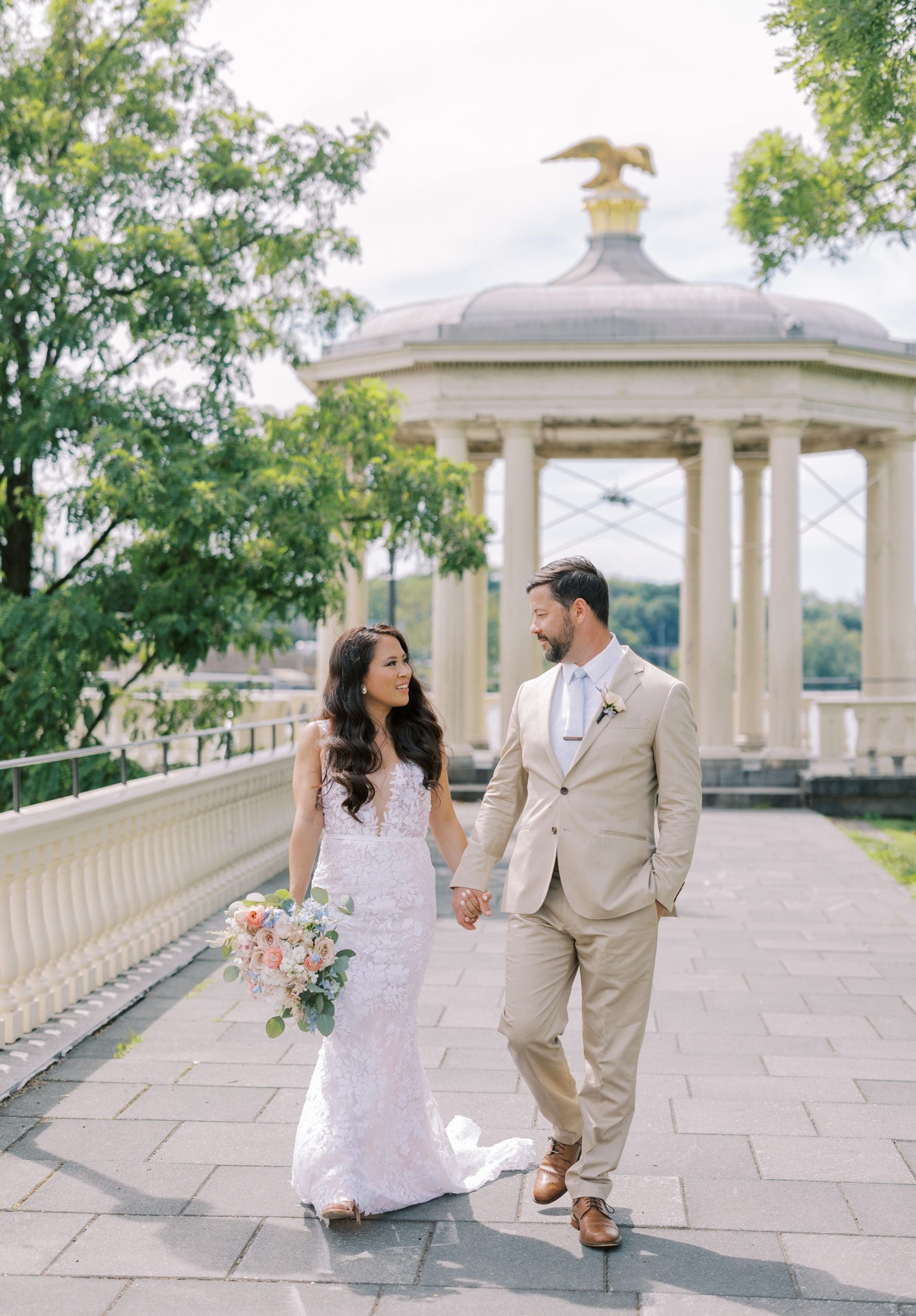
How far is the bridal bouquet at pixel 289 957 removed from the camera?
460cm

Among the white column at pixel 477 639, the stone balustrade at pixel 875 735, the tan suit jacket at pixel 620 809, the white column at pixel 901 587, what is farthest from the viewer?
the white column at pixel 477 639

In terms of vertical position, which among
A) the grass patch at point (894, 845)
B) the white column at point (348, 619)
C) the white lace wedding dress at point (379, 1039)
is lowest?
the grass patch at point (894, 845)

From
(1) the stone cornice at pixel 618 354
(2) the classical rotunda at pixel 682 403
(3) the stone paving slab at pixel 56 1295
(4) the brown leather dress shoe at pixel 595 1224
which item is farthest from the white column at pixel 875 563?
(3) the stone paving slab at pixel 56 1295

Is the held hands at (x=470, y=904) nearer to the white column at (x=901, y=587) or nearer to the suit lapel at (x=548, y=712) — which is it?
the suit lapel at (x=548, y=712)

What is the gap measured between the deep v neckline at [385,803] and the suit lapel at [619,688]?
0.66 m

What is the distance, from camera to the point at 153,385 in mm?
14133

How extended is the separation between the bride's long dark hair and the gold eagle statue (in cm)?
2015

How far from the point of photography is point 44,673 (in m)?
13.2

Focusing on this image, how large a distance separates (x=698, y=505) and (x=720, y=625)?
4.45 meters

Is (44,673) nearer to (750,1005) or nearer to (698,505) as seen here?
(750,1005)

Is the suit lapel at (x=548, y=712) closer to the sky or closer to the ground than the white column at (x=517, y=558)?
closer to the ground

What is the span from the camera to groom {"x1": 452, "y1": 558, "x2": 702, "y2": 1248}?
14.9ft

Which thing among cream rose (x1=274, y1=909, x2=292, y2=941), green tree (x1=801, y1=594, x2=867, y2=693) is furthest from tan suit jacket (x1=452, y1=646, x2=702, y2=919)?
green tree (x1=801, y1=594, x2=867, y2=693)

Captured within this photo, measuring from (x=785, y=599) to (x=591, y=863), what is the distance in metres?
16.6
